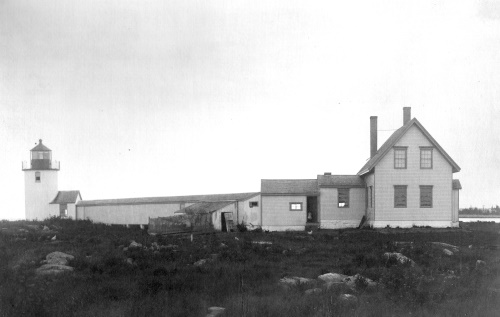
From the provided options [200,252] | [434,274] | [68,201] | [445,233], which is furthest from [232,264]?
[68,201]

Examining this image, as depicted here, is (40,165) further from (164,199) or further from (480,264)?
(480,264)

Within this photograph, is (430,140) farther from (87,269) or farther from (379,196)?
(87,269)

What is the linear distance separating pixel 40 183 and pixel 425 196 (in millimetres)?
36776

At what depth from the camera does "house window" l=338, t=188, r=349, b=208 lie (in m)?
36.1

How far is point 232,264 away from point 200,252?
11.8 feet

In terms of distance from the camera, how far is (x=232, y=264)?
623 inches

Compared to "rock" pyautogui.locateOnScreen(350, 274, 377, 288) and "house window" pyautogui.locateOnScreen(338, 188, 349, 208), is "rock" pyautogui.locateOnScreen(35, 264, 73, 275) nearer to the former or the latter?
"rock" pyautogui.locateOnScreen(350, 274, 377, 288)

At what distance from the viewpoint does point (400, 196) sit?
34.3 meters

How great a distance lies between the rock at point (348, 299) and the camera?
10.5 metres

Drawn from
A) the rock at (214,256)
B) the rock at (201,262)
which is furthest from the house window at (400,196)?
the rock at (201,262)

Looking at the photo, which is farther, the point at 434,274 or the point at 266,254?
the point at 266,254

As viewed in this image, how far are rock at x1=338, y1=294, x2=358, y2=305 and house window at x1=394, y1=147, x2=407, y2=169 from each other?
2446 cm

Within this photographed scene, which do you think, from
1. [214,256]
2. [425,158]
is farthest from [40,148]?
[214,256]

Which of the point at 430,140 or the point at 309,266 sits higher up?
the point at 430,140
